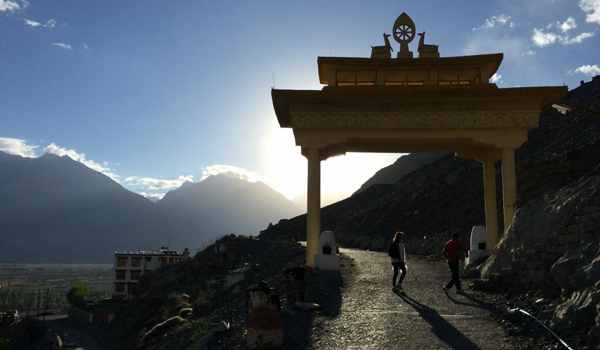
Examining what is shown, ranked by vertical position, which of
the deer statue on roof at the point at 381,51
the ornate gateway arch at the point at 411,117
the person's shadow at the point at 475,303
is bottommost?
the person's shadow at the point at 475,303

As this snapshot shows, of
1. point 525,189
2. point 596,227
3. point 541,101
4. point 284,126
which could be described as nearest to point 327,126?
point 284,126

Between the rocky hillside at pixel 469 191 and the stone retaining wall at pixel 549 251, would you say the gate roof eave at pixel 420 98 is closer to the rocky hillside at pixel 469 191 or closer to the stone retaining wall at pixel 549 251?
the stone retaining wall at pixel 549 251

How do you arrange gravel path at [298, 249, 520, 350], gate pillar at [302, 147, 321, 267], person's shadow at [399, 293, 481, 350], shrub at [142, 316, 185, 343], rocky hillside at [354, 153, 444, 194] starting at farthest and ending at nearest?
1. rocky hillside at [354, 153, 444, 194]
2. shrub at [142, 316, 185, 343]
3. gate pillar at [302, 147, 321, 267]
4. gravel path at [298, 249, 520, 350]
5. person's shadow at [399, 293, 481, 350]

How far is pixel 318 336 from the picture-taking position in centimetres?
738

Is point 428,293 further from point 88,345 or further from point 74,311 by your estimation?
point 74,311

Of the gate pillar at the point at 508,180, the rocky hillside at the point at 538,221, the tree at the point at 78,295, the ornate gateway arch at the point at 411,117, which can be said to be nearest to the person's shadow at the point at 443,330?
the rocky hillside at the point at 538,221

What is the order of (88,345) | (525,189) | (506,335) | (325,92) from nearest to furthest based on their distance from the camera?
(506,335)
(325,92)
(525,189)
(88,345)

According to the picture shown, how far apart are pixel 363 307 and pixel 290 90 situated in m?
7.61

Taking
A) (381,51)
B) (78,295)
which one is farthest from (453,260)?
(78,295)

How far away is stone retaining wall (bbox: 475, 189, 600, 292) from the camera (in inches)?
311

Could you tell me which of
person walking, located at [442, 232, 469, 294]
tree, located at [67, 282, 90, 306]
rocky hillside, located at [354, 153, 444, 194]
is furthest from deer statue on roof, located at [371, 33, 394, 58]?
rocky hillside, located at [354, 153, 444, 194]

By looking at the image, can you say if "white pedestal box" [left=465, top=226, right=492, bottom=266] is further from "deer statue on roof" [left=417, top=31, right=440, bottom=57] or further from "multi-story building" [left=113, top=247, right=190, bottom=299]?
"multi-story building" [left=113, top=247, right=190, bottom=299]

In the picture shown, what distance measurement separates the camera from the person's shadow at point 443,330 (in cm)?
661

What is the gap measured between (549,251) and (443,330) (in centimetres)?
314
